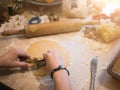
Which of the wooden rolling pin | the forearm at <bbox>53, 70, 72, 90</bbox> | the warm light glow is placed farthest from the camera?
the warm light glow

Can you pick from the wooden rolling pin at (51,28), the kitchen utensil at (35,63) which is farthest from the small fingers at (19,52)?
the wooden rolling pin at (51,28)

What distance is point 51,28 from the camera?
106 cm

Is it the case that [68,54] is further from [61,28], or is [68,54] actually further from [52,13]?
[52,13]

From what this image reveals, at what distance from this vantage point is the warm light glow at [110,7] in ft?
3.83

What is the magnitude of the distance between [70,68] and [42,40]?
21 cm

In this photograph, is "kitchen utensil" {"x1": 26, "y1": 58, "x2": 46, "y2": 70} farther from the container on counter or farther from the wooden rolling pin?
the container on counter

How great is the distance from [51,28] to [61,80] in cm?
33

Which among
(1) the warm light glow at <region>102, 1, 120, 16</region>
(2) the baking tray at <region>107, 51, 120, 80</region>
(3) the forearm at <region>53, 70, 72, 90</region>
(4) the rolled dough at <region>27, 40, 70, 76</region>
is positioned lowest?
(3) the forearm at <region>53, 70, 72, 90</region>

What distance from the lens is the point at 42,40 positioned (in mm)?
1044

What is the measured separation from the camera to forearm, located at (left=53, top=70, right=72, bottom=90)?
781mm

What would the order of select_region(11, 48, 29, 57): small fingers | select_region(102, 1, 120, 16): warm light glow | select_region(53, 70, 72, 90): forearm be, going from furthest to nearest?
select_region(102, 1, 120, 16): warm light glow < select_region(11, 48, 29, 57): small fingers < select_region(53, 70, 72, 90): forearm

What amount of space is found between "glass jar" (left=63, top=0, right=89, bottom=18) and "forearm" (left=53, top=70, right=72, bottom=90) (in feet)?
1.31

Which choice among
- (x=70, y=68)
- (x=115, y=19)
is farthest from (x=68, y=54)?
(x=115, y=19)

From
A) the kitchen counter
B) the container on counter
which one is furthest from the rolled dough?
the container on counter
